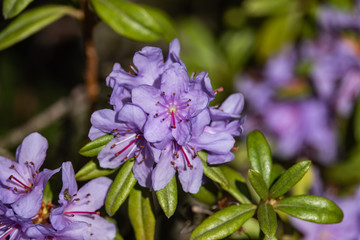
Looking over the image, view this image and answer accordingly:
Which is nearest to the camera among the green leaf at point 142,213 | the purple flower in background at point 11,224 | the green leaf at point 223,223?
the purple flower in background at point 11,224

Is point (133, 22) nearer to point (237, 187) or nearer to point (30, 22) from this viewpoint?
point (30, 22)

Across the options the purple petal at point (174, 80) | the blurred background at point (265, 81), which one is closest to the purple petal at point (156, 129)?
the purple petal at point (174, 80)

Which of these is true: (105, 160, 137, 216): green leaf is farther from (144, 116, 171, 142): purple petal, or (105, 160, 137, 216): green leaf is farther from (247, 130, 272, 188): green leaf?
(247, 130, 272, 188): green leaf

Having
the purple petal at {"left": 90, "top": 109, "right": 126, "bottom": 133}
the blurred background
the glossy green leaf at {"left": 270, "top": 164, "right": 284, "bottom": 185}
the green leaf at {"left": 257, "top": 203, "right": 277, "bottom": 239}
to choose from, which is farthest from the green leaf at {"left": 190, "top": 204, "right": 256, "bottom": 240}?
the blurred background

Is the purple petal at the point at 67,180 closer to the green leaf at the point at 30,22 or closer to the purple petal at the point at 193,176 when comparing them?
the purple petal at the point at 193,176

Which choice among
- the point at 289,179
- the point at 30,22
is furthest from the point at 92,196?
the point at 30,22

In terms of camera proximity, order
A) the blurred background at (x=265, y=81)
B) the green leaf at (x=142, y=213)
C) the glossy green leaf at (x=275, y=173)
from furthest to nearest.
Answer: the blurred background at (x=265, y=81), the glossy green leaf at (x=275, y=173), the green leaf at (x=142, y=213)

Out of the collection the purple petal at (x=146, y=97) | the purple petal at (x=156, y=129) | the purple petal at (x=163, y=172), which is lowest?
the purple petal at (x=163, y=172)
